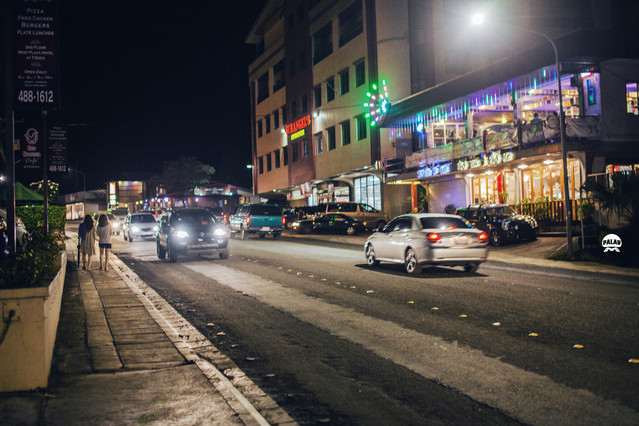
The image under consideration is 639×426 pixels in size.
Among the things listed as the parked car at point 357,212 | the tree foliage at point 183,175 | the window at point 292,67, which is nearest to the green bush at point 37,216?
the parked car at point 357,212

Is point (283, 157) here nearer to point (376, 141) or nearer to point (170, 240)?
point (376, 141)

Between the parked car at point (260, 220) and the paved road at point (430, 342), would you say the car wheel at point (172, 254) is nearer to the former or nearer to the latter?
the paved road at point (430, 342)

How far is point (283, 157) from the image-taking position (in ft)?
198

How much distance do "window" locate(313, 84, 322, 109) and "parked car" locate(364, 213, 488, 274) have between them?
119ft

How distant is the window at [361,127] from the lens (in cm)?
4366

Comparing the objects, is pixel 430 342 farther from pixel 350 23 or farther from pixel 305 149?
pixel 305 149

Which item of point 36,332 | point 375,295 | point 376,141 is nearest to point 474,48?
point 376,141

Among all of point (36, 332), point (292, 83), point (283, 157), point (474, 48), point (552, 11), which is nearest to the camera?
point (36, 332)

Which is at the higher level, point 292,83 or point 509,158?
point 292,83

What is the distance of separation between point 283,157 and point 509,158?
35.6m

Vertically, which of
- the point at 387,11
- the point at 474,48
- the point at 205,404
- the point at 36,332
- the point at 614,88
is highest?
the point at 387,11

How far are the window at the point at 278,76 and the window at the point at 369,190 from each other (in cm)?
1618

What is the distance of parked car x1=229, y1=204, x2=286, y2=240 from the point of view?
32.0 meters

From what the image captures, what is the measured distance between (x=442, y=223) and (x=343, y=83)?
32.8m
